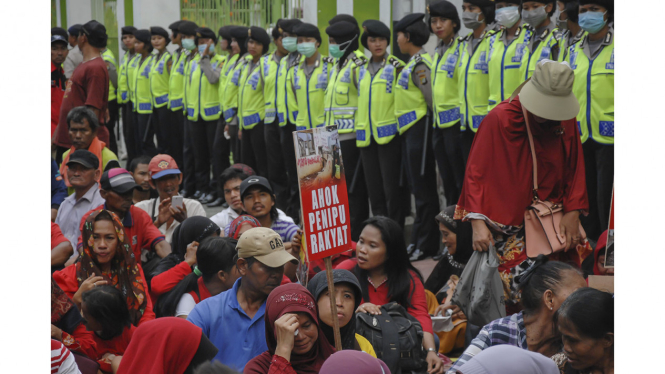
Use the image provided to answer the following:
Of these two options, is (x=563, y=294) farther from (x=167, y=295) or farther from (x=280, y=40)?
(x=280, y=40)

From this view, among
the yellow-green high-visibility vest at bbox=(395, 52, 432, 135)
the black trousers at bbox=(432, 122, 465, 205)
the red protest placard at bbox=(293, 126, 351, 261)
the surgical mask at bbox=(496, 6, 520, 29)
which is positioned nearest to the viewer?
the red protest placard at bbox=(293, 126, 351, 261)

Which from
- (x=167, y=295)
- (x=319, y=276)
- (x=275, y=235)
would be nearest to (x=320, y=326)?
(x=319, y=276)

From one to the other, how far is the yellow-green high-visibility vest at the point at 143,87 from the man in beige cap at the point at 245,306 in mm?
9868

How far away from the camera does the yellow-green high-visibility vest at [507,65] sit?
726cm

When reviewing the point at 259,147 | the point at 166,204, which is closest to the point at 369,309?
the point at 166,204

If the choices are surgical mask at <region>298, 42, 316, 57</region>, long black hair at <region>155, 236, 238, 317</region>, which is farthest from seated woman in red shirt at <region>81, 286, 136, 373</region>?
surgical mask at <region>298, 42, 316, 57</region>

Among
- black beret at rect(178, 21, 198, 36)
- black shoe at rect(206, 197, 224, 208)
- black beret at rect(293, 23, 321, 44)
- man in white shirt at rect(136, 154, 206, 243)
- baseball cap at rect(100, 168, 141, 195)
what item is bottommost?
black shoe at rect(206, 197, 224, 208)

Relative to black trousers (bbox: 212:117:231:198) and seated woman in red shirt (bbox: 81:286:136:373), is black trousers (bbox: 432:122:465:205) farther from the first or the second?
black trousers (bbox: 212:117:231:198)

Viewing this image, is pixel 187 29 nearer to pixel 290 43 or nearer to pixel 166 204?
pixel 290 43

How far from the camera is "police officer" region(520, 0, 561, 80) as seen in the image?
7.04m

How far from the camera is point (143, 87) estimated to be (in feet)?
44.8

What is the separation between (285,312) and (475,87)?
454 centimetres

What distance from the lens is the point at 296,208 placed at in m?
10.1

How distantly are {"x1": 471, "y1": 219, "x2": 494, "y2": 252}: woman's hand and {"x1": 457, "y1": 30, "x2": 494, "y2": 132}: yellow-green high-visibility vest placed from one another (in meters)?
2.91
